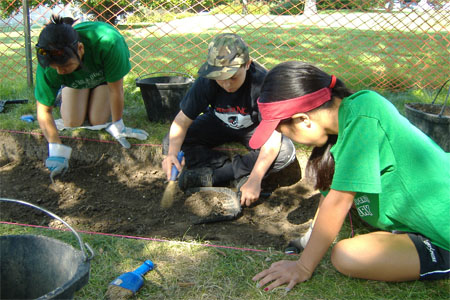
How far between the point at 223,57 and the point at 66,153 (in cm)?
156

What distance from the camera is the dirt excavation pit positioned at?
2742 millimetres

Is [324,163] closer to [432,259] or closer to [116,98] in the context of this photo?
[432,259]

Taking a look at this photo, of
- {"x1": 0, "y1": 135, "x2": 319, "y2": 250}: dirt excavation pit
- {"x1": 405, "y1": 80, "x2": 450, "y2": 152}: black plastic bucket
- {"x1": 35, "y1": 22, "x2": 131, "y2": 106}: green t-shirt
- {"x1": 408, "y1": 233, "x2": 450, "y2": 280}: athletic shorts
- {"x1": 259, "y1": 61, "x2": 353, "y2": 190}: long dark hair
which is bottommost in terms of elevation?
{"x1": 0, "y1": 135, "x2": 319, "y2": 250}: dirt excavation pit

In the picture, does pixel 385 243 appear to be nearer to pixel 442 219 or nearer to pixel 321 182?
pixel 442 219

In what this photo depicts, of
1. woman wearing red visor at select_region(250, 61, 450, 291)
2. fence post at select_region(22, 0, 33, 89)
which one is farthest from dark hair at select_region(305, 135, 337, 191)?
fence post at select_region(22, 0, 33, 89)

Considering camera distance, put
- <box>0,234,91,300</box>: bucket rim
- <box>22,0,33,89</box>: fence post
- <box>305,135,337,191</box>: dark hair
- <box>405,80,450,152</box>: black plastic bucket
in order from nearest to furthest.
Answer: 1. <box>0,234,91,300</box>: bucket rim
2. <box>305,135,337,191</box>: dark hair
3. <box>405,80,450,152</box>: black plastic bucket
4. <box>22,0,33,89</box>: fence post

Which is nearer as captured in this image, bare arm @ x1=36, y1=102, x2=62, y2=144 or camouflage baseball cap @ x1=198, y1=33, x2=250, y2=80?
camouflage baseball cap @ x1=198, y1=33, x2=250, y2=80

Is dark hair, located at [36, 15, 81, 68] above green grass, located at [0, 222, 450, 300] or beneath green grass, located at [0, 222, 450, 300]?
above

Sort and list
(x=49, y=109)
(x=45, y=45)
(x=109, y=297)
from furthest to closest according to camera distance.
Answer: (x=49, y=109) < (x=45, y=45) < (x=109, y=297)

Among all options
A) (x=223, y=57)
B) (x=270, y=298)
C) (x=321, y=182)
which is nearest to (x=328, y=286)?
(x=270, y=298)

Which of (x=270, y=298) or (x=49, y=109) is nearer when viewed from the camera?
(x=270, y=298)

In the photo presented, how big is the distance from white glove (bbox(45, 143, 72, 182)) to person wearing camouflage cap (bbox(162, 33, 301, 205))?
2.51 ft

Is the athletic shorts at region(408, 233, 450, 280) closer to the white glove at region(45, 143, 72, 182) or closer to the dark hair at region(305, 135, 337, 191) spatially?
the dark hair at region(305, 135, 337, 191)

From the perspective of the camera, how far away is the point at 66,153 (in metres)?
3.23
